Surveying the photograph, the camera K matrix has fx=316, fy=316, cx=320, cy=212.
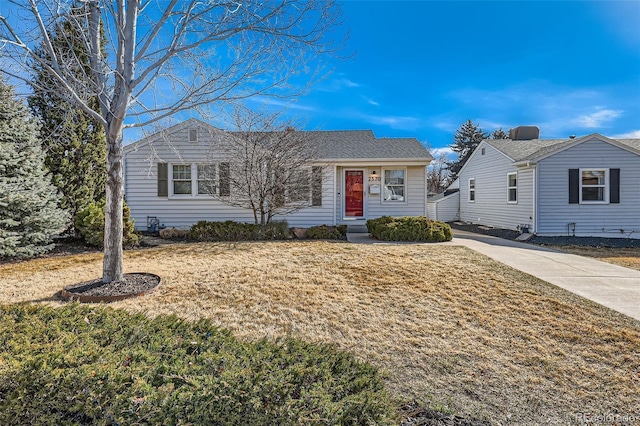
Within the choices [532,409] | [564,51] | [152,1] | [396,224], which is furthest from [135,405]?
[564,51]

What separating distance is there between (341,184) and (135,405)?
1107cm

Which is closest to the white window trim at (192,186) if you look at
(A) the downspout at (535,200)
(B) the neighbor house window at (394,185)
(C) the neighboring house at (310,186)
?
(C) the neighboring house at (310,186)

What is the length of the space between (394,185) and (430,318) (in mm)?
8711

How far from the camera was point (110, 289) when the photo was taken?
4719mm

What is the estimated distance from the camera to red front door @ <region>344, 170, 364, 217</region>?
12.3 metres

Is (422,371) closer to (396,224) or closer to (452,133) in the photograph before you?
(396,224)

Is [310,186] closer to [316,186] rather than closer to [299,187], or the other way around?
[299,187]

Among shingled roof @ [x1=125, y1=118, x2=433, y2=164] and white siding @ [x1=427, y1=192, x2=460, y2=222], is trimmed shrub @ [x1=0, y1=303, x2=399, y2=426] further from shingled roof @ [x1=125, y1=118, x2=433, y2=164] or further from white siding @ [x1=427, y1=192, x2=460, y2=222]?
white siding @ [x1=427, y1=192, x2=460, y2=222]

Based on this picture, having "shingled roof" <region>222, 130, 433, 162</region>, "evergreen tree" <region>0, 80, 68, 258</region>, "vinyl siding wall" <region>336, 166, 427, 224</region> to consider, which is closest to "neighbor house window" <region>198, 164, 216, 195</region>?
"shingled roof" <region>222, 130, 433, 162</region>

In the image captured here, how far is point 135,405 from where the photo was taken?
4.61 ft

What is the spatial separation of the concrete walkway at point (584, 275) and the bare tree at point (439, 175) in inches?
1109

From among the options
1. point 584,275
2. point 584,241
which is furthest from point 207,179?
point 584,241

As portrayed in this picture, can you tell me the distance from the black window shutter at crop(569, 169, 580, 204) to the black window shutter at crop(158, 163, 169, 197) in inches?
580

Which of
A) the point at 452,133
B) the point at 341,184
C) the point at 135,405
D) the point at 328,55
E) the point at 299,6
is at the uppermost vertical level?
the point at 452,133
